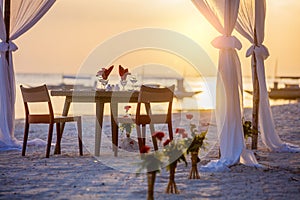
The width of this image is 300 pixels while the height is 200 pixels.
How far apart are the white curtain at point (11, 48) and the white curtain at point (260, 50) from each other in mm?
2161

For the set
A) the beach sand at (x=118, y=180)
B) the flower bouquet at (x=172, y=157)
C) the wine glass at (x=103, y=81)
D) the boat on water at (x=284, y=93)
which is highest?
the boat on water at (x=284, y=93)

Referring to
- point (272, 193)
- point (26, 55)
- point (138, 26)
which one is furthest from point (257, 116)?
point (26, 55)

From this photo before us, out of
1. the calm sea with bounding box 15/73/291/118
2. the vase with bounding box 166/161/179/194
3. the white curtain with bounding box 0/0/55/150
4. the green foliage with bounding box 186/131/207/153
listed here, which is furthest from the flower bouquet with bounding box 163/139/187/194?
the white curtain with bounding box 0/0/55/150

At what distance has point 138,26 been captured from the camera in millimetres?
14453

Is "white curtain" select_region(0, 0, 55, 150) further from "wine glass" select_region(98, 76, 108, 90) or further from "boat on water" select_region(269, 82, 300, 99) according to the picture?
"boat on water" select_region(269, 82, 300, 99)

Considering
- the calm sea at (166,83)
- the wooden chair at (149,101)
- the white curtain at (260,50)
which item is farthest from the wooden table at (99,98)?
the white curtain at (260,50)

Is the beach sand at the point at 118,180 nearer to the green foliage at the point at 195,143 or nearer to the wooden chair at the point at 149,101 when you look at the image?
the green foliage at the point at 195,143

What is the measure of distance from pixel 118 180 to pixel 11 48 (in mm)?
2599

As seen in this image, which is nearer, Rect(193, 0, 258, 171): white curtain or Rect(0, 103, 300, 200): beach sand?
Rect(0, 103, 300, 200): beach sand

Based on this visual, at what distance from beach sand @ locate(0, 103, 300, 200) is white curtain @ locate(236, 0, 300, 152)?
37cm

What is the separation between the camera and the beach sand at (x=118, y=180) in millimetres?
4484

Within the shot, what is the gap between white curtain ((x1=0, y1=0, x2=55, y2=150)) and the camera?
6957 millimetres

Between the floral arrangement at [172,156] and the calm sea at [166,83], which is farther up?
the calm sea at [166,83]

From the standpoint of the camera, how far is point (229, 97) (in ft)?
19.1
